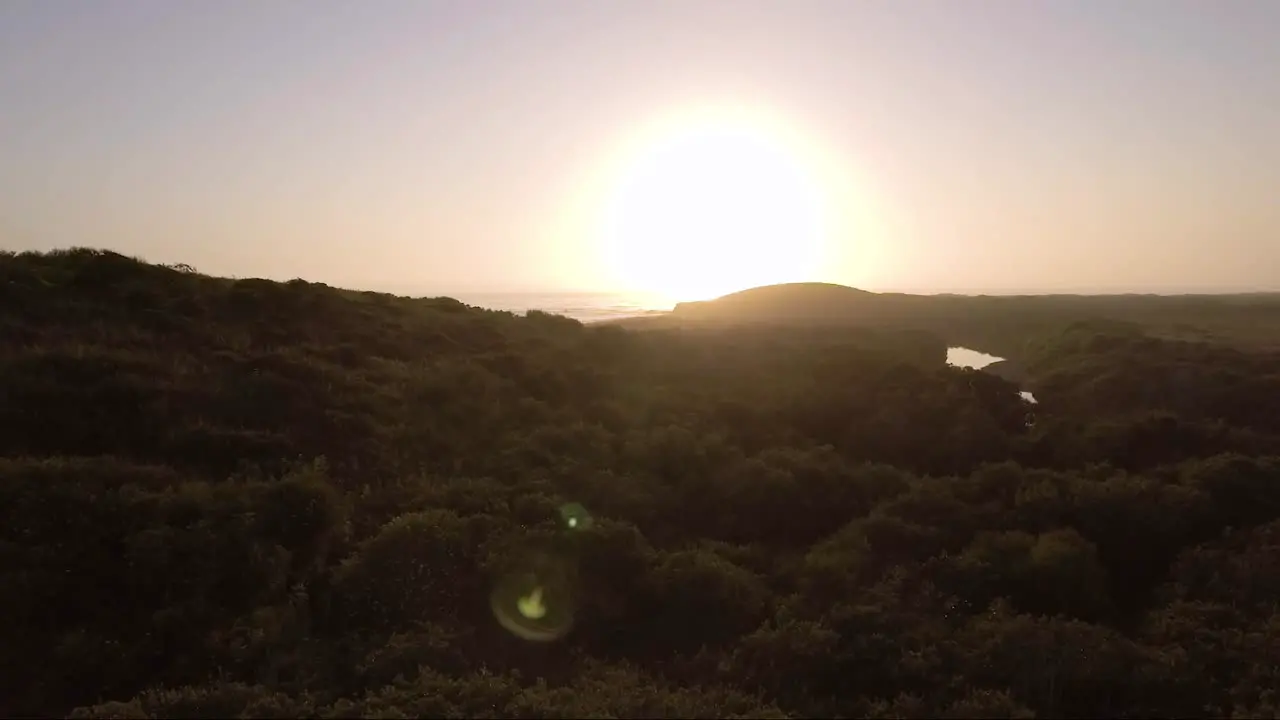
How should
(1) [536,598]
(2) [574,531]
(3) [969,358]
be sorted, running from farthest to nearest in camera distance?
(3) [969,358]
(2) [574,531]
(1) [536,598]

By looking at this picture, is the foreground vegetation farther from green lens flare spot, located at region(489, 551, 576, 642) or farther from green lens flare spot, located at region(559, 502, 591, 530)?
green lens flare spot, located at region(489, 551, 576, 642)

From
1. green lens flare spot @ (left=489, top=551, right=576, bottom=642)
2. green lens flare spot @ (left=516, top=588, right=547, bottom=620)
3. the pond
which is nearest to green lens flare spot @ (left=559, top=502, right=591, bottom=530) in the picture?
green lens flare spot @ (left=489, top=551, right=576, bottom=642)

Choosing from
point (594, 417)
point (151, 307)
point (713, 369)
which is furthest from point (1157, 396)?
point (151, 307)

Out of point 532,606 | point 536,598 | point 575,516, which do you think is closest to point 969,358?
point 575,516

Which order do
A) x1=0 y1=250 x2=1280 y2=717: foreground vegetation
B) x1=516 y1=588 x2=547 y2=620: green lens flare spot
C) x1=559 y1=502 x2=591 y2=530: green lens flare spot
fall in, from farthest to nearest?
x1=559 y1=502 x2=591 y2=530: green lens flare spot
x1=516 y1=588 x2=547 y2=620: green lens flare spot
x1=0 y1=250 x2=1280 y2=717: foreground vegetation

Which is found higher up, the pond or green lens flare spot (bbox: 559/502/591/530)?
green lens flare spot (bbox: 559/502/591/530)

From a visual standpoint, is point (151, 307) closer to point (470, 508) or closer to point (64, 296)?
point (64, 296)

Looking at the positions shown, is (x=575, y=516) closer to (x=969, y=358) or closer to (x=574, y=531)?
(x=574, y=531)
